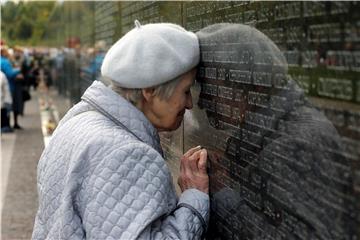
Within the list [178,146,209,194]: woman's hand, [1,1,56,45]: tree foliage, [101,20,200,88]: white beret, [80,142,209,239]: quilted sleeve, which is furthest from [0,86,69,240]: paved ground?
[1,1,56,45]: tree foliage

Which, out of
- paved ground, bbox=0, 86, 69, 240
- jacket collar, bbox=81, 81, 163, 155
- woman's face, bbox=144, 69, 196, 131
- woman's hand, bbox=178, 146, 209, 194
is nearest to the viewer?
jacket collar, bbox=81, 81, 163, 155

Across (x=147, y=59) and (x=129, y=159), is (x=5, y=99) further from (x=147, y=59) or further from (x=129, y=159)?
(x=129, y=159)

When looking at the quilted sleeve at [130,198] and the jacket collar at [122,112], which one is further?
the jacket collar at [122,112]

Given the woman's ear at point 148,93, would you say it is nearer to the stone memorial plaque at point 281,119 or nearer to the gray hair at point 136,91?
the gray hair at point 136,91

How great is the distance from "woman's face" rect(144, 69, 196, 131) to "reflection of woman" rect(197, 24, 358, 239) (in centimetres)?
11

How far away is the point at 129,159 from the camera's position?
2.08m

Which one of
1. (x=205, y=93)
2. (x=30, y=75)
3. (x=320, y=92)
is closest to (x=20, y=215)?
(x=205, y=93)

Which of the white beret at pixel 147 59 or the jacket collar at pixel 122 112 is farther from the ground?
the white beret at pixel 147 59

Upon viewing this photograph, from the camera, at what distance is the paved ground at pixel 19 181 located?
6.99 m

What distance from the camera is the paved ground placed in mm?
6987

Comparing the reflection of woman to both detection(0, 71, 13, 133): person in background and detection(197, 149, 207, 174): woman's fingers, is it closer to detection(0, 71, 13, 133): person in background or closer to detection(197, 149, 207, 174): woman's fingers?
detection(197, 149, 207, 174): woman's fingers

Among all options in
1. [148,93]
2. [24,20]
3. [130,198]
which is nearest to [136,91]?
[148,93]

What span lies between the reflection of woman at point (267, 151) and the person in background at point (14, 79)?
12.3 m

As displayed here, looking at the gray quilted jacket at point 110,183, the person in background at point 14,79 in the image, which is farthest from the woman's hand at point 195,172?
the person in background at point 14,79
